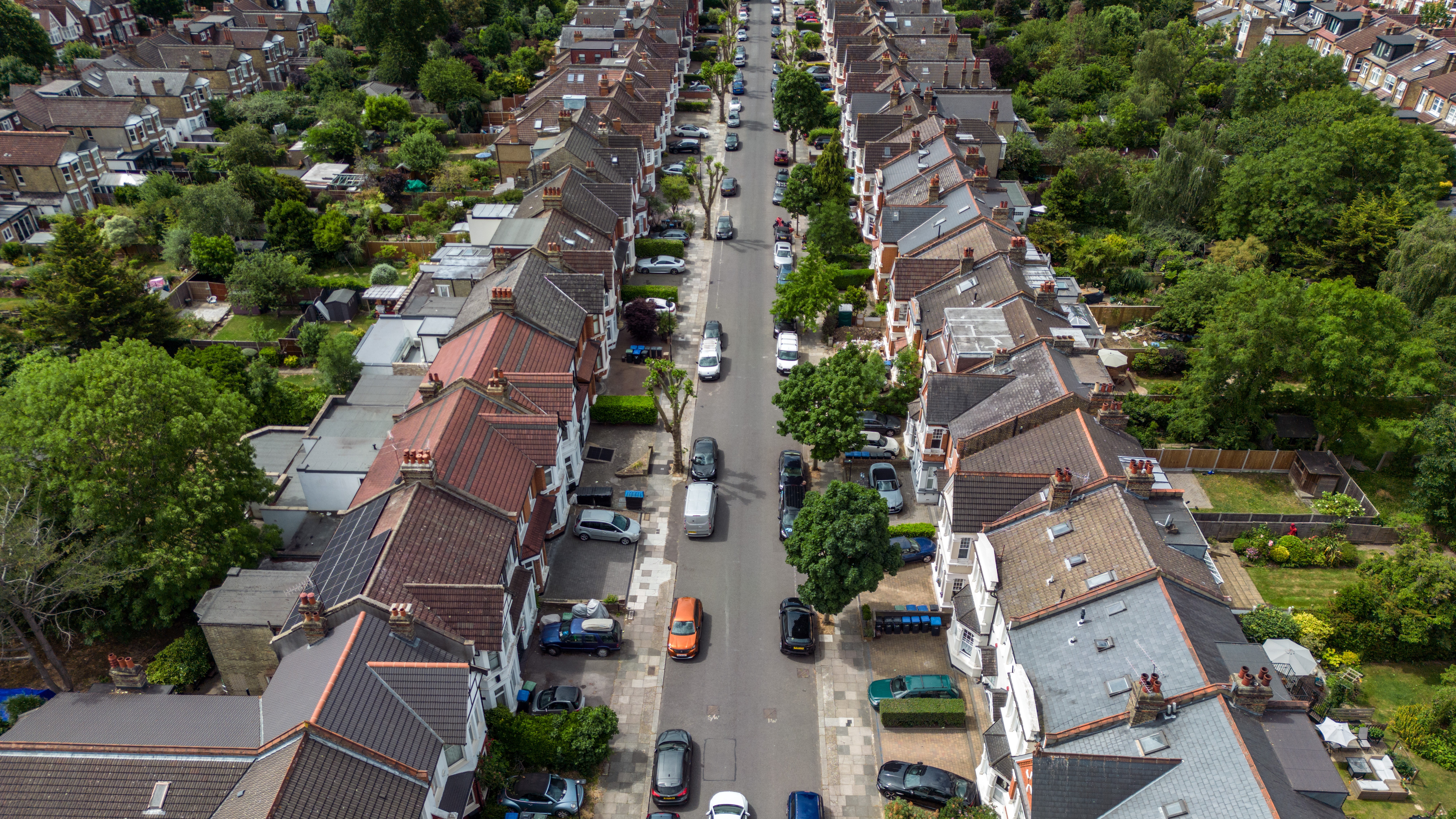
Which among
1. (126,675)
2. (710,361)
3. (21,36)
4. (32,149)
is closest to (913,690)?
(710,361)

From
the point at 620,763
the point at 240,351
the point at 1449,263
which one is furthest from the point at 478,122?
the point at 1449,263

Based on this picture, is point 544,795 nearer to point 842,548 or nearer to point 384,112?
point 842,548

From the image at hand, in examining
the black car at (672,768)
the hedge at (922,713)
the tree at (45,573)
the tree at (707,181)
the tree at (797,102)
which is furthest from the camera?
the tree at (797,102)

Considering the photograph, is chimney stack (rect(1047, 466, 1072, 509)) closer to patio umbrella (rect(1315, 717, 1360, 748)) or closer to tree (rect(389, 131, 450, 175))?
patio umbrella (rect(1315, 717, 1360, 748))

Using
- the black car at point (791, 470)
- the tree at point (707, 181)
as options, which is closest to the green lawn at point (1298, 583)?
the black car at point (791, 470)

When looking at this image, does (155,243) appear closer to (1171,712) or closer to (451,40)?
(451,40)

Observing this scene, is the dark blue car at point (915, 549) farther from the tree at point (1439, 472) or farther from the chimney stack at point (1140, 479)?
the tree at point (1439, 472)
